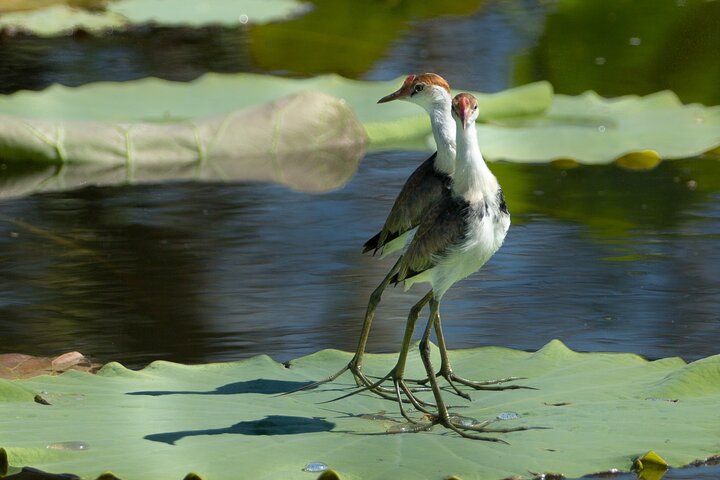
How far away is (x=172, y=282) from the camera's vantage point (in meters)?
4.78

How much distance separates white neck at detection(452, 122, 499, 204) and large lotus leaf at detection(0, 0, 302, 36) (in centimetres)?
784

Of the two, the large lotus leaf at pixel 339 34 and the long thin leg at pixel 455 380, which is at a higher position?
the large lotus leaf at pixel 339 34

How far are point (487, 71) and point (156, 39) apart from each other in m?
2.77

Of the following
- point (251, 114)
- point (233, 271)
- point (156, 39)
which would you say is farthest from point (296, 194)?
point (156, 39)

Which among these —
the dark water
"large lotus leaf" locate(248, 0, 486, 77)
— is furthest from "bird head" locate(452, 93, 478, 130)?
"large lotus leaf" locate(248, 0, 486, 77)

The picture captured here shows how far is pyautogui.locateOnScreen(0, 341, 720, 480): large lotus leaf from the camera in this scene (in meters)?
2.79

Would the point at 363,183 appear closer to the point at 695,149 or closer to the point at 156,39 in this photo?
the point at 695,149

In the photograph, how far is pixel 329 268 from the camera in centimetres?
488

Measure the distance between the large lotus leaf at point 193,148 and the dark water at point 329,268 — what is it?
21 cm

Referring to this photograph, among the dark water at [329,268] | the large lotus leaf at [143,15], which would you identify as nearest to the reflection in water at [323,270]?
the dark water at [329,268]

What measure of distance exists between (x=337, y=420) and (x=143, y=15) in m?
8.03

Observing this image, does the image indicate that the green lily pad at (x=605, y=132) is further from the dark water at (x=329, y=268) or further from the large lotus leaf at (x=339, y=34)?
the large lotus leaf at (x=339, y=34)

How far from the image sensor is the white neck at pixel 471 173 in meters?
2.85

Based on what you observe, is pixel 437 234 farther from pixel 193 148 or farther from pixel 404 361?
pixel 193 148
